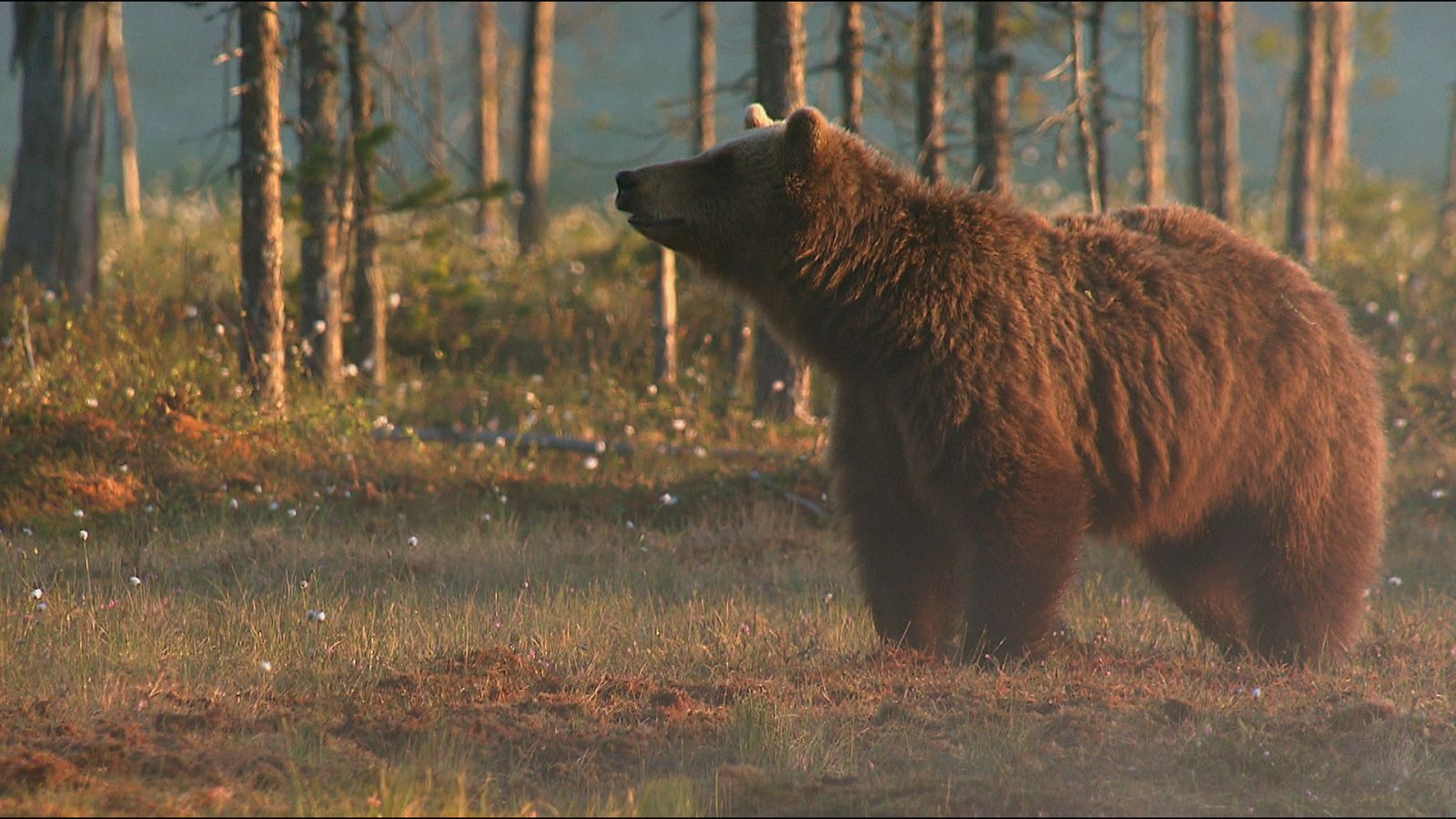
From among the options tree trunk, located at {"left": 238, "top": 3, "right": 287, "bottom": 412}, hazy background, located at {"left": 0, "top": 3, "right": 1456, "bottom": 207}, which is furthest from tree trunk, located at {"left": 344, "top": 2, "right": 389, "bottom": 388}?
hazy background, located at {"left": 0, "top": 3, "right": 1456, "bottom": 207}

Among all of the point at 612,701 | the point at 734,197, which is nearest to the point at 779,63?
the point at 734,197

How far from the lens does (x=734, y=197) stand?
236 inches

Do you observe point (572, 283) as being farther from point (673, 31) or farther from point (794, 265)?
point (673, 31)

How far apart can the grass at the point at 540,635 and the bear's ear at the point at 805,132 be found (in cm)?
219

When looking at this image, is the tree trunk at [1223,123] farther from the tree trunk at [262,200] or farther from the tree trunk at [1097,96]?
the tree trunk at [262,200]

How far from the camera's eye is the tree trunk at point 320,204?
1137 cm

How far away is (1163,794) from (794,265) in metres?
2.61

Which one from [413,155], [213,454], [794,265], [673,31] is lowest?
[213,454]

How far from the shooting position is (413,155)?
76625mm

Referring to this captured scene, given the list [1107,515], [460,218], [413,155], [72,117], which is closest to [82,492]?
[72,117]

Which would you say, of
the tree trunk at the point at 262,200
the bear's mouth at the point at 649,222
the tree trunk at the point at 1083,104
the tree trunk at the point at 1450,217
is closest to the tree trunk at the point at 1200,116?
the tree trunk at the point at 1450,217

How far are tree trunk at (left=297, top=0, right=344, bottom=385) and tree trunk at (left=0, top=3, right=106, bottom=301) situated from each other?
1840 millimetres

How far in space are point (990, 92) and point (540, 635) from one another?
25.5 feet

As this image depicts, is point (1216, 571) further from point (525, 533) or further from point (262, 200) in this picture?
point (262, 200)
